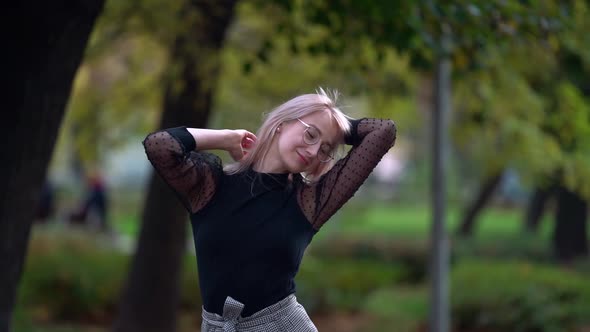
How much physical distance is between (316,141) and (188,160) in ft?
1.48

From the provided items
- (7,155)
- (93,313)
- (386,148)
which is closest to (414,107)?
(93,313)

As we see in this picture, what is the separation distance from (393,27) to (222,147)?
4.34 meters

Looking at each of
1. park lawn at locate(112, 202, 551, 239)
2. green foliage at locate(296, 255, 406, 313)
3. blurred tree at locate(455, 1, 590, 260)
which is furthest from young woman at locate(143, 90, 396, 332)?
green foliage at locate(296, 255, 406, 313)

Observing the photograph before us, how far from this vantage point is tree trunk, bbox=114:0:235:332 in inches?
396

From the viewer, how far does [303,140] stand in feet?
12.4

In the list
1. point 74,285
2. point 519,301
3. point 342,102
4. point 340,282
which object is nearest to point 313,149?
point 342,102

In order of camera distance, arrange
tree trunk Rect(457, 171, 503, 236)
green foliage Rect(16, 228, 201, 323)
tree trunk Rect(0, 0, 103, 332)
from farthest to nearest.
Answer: tree trunk Rect(457, 171, 503, 236)
green foliage Rect(16, 228, 201, 323)
tree trunk Rect(0, 0, 103, 332)

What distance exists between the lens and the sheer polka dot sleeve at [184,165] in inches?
145

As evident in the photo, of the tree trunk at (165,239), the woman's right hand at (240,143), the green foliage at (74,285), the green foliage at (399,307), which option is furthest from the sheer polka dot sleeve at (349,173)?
the green foliage at (74,285)

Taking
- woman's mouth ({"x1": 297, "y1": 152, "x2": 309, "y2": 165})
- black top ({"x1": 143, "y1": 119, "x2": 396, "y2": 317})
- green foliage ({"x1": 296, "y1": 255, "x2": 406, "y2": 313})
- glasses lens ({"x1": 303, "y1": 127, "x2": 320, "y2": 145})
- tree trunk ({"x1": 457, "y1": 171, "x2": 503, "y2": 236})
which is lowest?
tree trunk ({"x1": 457, "y1": 171, "x2": 503, "y2": 236})

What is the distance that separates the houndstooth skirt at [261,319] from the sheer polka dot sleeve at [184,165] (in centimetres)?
38

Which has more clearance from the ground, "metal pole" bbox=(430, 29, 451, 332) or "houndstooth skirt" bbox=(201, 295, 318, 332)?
"houndstooth skirt" bbox=(201, 295, 318, 332)

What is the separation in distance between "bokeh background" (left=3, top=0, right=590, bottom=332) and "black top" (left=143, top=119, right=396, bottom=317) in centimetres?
227

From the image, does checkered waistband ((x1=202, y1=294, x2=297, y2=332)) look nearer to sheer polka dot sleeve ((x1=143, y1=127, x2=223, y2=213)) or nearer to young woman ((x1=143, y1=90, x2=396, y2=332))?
young woman ((x1=143, y1=90, x2=396, y2=332))
